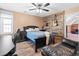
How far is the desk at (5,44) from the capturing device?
1665 millimetres

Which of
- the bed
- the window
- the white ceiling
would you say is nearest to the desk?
the window

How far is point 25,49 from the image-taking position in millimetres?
1702

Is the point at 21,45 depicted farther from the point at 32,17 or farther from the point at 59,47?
the point at 59,47

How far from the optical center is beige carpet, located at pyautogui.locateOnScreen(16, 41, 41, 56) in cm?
171

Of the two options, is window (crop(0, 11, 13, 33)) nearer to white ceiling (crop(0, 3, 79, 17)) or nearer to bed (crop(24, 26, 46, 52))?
white ceiling (crop(0, 3, 79, 17))

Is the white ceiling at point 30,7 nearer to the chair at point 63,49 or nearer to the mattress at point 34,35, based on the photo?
the mattress at point 34,35

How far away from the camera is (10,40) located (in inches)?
69.9

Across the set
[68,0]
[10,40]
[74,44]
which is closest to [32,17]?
[10,40]

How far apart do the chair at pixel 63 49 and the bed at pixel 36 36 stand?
10 centimetres

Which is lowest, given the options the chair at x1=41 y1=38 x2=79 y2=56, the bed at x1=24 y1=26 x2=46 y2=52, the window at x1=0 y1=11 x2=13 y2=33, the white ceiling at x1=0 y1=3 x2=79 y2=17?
the chair at x1=41 y1=38 x2=79 y2=56

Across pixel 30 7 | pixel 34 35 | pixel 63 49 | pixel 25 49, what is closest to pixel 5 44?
pixel 25 49

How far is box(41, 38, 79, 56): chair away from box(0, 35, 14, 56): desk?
517 millimetres

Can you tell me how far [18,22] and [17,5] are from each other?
27 centimetres

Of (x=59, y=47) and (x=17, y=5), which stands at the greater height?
(x=17, y=5)
